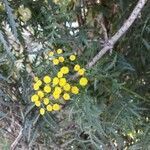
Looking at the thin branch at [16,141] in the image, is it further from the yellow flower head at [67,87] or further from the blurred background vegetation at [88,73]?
the yellow flower head at [67,87]

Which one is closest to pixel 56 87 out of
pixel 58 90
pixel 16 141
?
pixel 58 90

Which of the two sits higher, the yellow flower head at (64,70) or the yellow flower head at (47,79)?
the yellow flower head at (64,70)

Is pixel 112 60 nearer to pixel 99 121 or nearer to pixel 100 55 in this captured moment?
pixel 100 55

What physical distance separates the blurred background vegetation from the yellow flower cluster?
30 mm

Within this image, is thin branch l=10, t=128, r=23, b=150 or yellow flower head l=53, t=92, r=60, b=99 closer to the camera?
yellow flower head l=53, t=92, r=60, b=99

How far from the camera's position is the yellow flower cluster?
1102mm

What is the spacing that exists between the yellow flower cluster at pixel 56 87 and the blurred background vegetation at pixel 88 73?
0.03 metres

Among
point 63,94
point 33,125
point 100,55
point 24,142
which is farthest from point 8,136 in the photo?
point 100,55

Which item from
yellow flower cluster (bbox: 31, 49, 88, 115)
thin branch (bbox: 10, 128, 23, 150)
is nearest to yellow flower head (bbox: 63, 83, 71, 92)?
yellow flower cluster (bbox: 31, 49, 88, 115)

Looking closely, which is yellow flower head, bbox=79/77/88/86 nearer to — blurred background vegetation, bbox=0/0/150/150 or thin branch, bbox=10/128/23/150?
blurred background vegetation, bbox=0/0/150/150

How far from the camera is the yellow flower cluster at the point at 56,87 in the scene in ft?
3.61

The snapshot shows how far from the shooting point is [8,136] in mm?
1390

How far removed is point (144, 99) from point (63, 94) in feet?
0.80

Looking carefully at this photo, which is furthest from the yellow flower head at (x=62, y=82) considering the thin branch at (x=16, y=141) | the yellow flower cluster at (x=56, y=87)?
the thin branch at (x=16, y=141)
